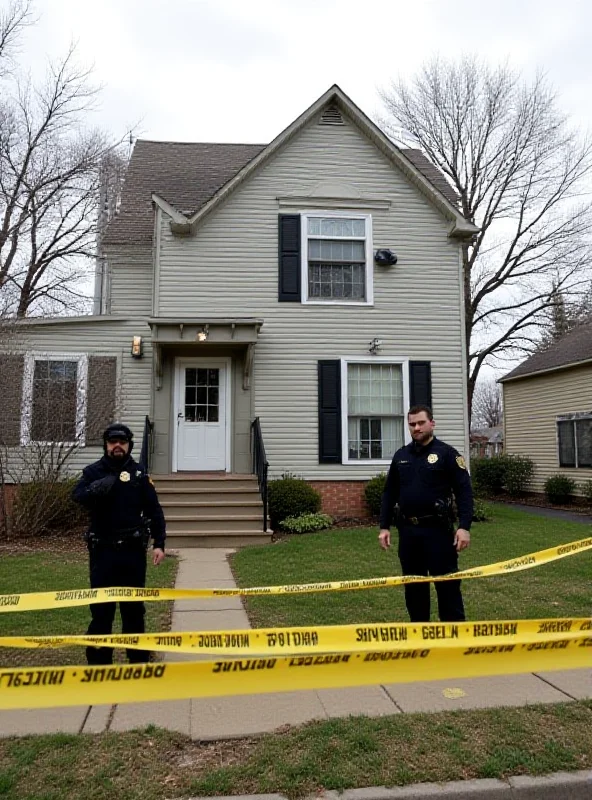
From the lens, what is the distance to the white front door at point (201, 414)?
11680mm

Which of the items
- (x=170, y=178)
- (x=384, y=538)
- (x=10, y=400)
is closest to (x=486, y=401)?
(x=170, y=178)

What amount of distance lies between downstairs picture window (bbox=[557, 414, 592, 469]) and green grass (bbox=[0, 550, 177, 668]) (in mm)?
13060

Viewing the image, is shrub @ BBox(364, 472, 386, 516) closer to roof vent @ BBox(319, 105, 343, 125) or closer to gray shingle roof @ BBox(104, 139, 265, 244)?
gray shingle roof @ BBox(104, 139, 265, 244)

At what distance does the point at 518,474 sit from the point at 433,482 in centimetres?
1684

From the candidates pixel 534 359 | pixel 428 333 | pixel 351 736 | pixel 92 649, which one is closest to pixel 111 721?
pixel 92 649

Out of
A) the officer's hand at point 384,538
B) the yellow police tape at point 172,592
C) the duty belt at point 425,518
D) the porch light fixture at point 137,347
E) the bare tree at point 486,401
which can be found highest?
the bare tree at point 486,401

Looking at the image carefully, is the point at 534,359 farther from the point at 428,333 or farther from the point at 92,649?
the point at 92,649

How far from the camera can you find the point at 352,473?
12.0 meters

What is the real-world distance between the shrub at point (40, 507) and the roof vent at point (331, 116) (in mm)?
8669

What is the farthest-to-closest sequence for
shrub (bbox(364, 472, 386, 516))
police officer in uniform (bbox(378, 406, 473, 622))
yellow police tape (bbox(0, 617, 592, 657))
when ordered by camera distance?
1. shrub (bbox(364, 472, 386, 516))
2. police officer in uniform (bbox(378, 406, 473, 622))
3. yellow police tape (bbox(0, 617, 592, 657))

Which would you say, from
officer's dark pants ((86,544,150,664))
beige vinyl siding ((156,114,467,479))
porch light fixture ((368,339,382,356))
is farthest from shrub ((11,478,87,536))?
officer's dark pants ((86,544,150,664))

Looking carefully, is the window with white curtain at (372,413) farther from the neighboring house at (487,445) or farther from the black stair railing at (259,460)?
the neighboring house at (487,445)

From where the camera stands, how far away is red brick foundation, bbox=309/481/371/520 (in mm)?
11766

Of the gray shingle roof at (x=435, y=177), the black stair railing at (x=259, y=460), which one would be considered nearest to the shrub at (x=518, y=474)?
the gray shingle roof at (x=435, y=177)
